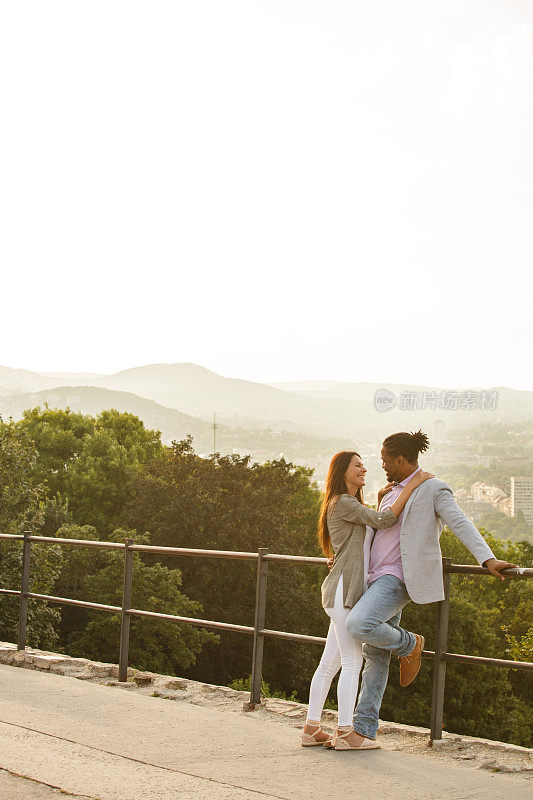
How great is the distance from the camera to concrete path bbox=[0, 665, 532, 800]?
181 inches

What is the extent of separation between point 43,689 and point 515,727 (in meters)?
38.2

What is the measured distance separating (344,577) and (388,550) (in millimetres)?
289

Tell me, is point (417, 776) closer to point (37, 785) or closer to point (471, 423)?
point (37, 785)

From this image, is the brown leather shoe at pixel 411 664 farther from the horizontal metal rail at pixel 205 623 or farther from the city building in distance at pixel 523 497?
the city building in distance at pixel 523 497

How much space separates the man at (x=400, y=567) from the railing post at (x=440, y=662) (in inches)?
4.7

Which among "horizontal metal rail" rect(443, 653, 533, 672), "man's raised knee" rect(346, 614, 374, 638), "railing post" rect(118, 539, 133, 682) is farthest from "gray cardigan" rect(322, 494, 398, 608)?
"railing post" rect(118, 539, 133, 682)

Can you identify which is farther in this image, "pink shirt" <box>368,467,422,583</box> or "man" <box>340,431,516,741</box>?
"pink shirt" <box>368,467,422,583</box>

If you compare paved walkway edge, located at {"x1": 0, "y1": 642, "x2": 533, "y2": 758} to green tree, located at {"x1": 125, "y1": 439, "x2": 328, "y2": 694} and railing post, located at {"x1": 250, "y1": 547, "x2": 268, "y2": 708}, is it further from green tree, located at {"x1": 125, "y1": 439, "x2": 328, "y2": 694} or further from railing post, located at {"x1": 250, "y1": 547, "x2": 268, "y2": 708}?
green tree, located at {"x1": 125, "y1": 439, "x2": 328, "y2": 694}

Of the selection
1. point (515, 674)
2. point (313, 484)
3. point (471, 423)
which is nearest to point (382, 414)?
point (471, 423)

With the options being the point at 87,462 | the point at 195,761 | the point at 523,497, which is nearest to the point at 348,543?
the point at 195,761

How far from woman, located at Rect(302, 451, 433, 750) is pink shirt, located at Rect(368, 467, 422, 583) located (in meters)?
0.09

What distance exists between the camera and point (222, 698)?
7.18m

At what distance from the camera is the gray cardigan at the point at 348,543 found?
538 cm

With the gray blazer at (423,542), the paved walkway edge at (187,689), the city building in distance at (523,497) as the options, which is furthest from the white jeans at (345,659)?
the city building in distance at (523,497)
